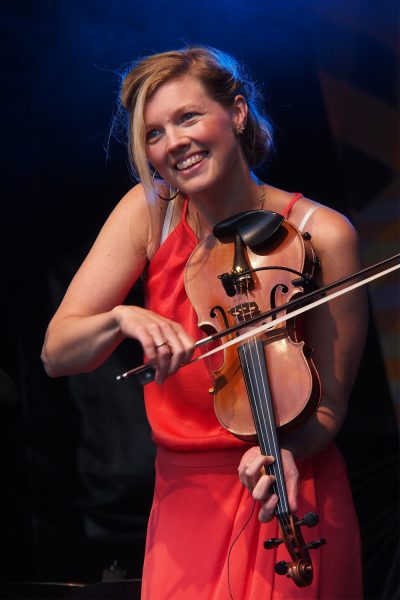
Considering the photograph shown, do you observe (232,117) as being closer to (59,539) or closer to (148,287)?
(148,287)

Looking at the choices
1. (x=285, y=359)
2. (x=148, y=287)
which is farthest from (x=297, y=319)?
(x=148, y=287)

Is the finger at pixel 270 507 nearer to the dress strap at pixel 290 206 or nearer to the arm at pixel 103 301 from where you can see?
the arm at pixel 103 301

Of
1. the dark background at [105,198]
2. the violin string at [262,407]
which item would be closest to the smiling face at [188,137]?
the violin string at [262,407]

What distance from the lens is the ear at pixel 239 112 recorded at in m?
1.95

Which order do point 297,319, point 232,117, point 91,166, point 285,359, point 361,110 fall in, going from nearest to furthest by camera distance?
point 285,359 → point 297,319 → point 232,117 → point 361,110 → point 91,166

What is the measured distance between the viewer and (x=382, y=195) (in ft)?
9.05

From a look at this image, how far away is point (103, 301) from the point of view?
1.91m

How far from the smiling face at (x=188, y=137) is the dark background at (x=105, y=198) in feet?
2.91

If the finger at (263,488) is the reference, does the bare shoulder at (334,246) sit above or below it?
above

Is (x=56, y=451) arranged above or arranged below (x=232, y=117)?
below

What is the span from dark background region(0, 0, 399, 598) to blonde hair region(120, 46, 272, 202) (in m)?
0.78

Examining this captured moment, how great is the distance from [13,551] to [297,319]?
5.47 ft

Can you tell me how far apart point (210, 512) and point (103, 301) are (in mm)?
434

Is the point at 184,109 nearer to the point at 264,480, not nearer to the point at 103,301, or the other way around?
the point at 103,301
